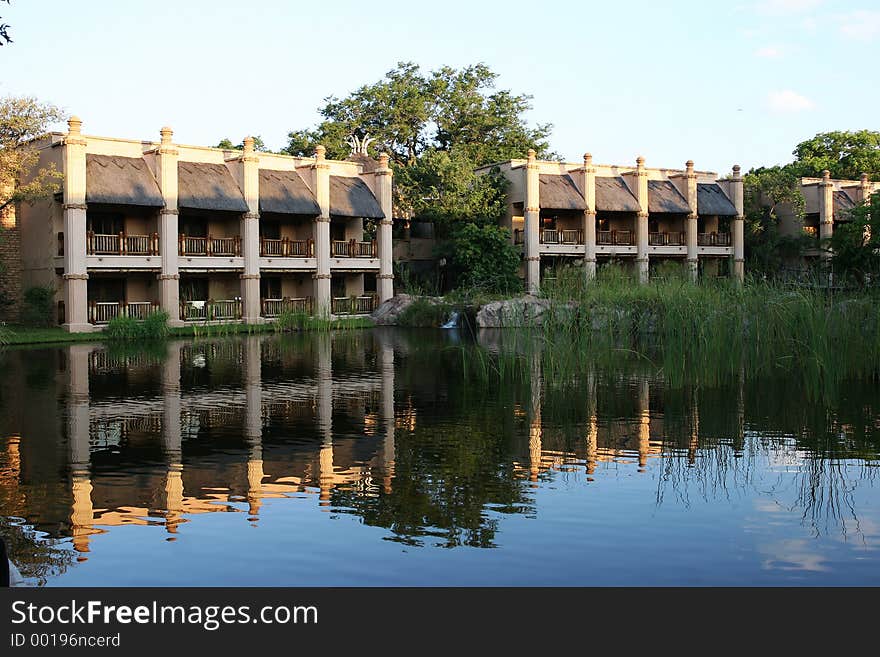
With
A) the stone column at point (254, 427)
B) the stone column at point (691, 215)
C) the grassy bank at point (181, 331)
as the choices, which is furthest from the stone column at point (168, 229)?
the stone column at point (691, 215)

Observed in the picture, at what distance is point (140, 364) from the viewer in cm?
2562

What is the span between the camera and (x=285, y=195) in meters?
45.9

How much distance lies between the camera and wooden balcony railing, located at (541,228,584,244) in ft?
178

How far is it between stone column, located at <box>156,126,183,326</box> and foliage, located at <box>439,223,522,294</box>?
15.3 metres

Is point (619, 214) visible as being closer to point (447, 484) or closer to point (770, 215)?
point (770, 215)

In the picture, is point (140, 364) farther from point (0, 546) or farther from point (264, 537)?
point (0, 546)

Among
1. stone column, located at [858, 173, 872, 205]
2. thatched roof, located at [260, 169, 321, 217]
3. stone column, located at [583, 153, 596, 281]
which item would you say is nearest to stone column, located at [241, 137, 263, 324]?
thatched roof, located at [260, 169, 321, 217]

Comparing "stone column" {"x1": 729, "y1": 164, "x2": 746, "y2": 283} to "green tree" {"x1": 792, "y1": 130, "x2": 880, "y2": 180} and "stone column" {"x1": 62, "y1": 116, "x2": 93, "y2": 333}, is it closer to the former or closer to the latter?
"green tree" {"x1": 792, "y1": 130, "x2": 880, "y2": 180}

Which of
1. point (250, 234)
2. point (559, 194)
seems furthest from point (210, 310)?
point (559, 194)

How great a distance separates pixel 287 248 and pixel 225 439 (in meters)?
34.3

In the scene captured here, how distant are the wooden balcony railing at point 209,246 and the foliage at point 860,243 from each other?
26.0 meters
